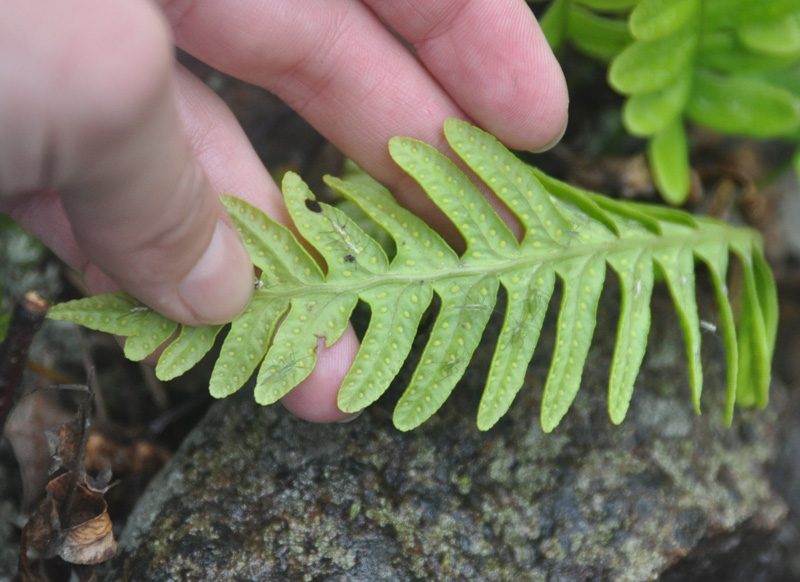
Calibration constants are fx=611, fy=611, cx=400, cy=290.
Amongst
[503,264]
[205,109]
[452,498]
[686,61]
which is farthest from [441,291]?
[686,61]

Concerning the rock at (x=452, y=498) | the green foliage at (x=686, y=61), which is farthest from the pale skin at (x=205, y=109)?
the green foliage at (x=686, y=61)

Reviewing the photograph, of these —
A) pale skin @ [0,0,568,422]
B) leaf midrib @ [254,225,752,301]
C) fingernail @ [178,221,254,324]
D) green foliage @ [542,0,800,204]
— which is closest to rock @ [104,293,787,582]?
pale skin @ [0,0,568,422]

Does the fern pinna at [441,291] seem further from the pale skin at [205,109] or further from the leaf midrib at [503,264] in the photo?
the pale skin at [205,109]

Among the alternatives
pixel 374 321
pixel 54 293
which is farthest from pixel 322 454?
pixel 54 293

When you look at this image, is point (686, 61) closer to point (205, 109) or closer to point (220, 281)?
point (205, 109)

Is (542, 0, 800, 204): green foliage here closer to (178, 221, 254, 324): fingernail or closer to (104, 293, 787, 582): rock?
(104, 293, 787, 582): rock

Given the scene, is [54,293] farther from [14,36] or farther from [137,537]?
[14,36]

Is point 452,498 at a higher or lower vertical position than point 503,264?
lower
